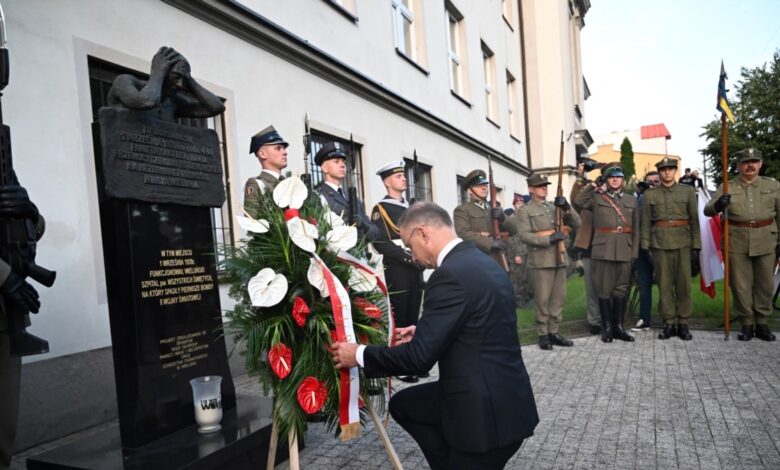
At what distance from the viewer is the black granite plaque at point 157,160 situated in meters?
3.06

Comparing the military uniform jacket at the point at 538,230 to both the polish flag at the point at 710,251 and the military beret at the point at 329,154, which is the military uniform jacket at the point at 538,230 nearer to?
the polish flag at the point at 710,251

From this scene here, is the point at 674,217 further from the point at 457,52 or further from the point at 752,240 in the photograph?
the point at 457,52

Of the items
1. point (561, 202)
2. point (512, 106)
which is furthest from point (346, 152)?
point (512, 106)

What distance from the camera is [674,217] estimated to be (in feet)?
22.5

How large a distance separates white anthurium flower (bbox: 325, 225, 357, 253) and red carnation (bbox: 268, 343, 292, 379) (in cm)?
53

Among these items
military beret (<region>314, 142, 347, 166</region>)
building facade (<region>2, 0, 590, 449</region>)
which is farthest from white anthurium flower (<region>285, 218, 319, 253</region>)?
military beret (<region>314, 142, 347, 166</region>)

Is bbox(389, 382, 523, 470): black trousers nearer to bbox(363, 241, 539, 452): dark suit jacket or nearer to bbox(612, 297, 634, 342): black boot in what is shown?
bbox(363, 241, 539, 452): dark suit jacket

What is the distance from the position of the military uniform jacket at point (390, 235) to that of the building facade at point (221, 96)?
1070mm

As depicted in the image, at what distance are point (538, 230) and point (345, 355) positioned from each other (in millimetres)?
4731

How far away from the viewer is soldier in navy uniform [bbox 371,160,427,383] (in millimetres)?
5469

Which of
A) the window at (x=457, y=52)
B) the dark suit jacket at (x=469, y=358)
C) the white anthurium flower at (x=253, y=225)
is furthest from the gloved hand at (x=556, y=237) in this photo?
the window at (x=457, y=52)

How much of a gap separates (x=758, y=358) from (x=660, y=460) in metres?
3.04

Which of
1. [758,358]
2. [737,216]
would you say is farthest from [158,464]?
[737,216]

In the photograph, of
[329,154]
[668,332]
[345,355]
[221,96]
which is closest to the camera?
[345,355]
